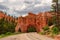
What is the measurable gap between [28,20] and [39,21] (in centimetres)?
1119

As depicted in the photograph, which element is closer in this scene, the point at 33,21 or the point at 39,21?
the point at 39,21

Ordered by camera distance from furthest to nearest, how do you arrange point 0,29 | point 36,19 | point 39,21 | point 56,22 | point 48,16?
point 36,19 → point 39,21 → point 48,16 → point 0,29 → point 56,22

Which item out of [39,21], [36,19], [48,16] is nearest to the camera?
[48,16]

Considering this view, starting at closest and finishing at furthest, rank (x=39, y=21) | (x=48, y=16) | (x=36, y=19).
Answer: (x=48, y=16)
(x=39, y=21)
(x=36, y=19)

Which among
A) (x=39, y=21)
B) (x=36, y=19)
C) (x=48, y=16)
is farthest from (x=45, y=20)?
(x=36, y=19)

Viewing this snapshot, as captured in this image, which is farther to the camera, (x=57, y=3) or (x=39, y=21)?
(x=39, y=21)

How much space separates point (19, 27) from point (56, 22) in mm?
39994

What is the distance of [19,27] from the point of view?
88.6 m

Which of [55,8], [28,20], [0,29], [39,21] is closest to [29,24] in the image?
[28,20]

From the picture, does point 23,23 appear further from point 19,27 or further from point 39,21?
point 39,21

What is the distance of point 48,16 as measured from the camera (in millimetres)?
73688

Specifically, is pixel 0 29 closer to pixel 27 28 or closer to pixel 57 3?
pixel 57 3

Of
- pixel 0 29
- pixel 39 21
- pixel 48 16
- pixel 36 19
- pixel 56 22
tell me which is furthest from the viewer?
pixel 36 19

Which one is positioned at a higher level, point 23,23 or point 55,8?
point 55,8
